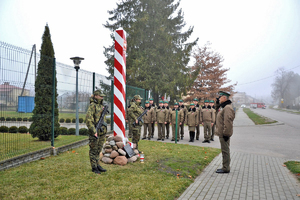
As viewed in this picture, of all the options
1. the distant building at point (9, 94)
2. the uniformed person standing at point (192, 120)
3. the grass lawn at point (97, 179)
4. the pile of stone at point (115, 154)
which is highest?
the distant building at point (9, 94)

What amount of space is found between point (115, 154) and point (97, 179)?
1553mm

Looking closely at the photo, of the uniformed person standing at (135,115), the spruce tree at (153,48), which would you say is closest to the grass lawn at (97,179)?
the uniformed person standing at (135,115)

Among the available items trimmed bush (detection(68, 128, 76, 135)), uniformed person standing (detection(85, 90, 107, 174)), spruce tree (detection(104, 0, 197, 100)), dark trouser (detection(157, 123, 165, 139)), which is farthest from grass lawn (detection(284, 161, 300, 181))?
spruce tree (detection(104, 0, 197, 100))

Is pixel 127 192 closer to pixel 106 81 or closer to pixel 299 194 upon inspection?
pixel 299 194

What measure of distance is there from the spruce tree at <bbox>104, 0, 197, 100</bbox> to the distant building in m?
15.3

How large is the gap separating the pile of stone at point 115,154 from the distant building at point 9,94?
9.24 ft

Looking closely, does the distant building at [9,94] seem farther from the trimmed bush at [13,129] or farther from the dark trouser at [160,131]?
the dark trouser at [160,131]

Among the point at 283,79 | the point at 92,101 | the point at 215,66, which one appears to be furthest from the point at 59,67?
the point at 283,79

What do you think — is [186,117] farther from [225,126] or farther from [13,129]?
[13,129]

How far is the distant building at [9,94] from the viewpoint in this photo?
572 cm

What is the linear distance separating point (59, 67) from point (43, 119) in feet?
6.45

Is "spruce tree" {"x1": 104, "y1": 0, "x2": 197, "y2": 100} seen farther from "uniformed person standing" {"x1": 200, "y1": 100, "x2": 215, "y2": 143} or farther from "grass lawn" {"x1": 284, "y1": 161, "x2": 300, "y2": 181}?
"grass lawn" {"x1": 284, "y1": 161, "x2": 300, "y2": 181}

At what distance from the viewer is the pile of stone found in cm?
649

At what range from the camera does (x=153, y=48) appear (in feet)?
75.6
